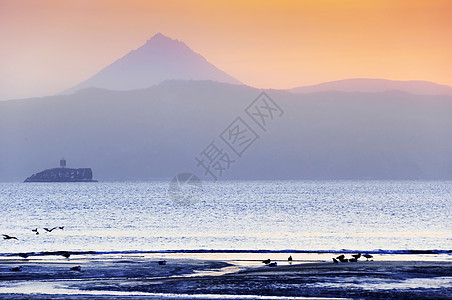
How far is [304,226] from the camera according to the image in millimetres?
95500

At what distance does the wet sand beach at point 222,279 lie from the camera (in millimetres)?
33500

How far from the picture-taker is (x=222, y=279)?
3841 cm

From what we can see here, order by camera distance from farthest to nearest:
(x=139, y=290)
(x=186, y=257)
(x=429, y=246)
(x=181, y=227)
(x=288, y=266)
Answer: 1. (x=181, y=227)
2. (x=429, y=246)
3. (x=186, y=257)
4. (x=288, y=266)
5. (x=139, y=290)

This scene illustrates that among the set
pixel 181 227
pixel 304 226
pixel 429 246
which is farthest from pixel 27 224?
pixel 429 246

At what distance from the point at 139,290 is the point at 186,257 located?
17029 mm

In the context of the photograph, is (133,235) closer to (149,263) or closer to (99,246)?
(99,246)

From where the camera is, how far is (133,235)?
266 feet

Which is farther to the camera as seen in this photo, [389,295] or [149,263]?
[149,263]

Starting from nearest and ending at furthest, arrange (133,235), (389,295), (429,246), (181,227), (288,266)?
(389,295) < (288,266) < (429,246) < (133,235) < (181,227)

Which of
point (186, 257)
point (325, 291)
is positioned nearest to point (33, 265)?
point (186, 257)

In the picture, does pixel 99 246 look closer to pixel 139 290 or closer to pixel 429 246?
pixel 429 246

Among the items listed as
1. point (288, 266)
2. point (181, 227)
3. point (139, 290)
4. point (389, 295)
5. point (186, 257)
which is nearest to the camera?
point (389, 295)

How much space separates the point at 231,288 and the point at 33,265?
1469 centimetres

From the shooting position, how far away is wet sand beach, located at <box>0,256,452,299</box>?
33.5 m
